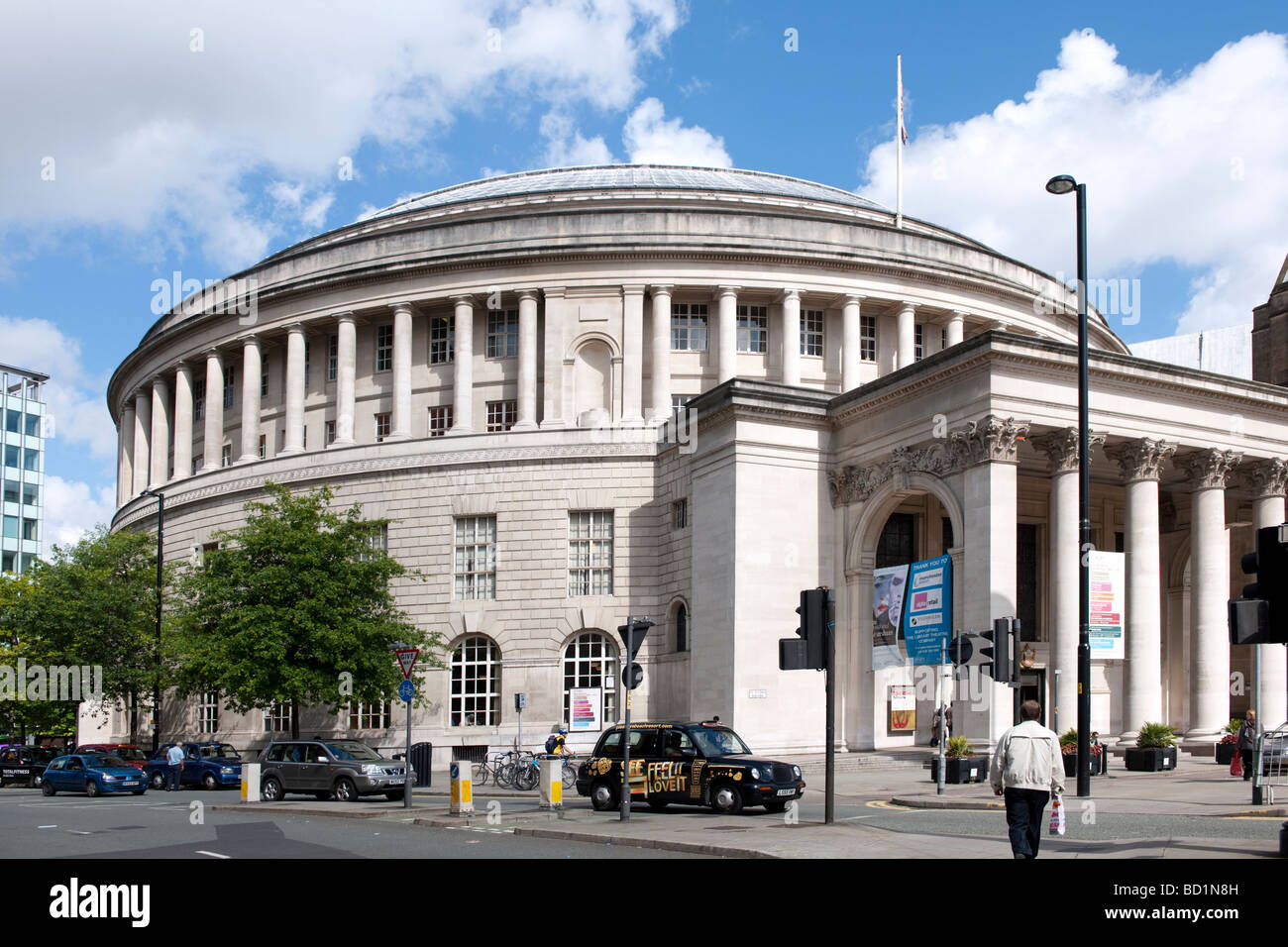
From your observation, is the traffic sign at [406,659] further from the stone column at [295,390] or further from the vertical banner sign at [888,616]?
the stone column at [295,390]

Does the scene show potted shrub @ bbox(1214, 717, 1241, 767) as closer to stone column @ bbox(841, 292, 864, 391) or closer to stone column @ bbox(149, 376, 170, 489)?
stone column @ bbox(841, 292, 864, 391)

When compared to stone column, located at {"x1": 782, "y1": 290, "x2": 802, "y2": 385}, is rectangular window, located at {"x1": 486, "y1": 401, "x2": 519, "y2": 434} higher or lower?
lower

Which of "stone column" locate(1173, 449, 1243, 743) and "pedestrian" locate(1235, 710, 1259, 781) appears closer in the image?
"pedestrian" locate(1235, 710, 1259, 781)

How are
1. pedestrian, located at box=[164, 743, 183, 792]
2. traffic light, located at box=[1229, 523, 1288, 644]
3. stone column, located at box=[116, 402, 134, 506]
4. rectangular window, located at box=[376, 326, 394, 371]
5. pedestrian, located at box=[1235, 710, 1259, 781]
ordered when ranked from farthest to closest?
stone column, located at box=[116, 402, 134, 506]
rectangular window, located at box=[376, 326, 394, 371]
pedestrian, located at box=[164, 743, 183, 792]
pedestrian, located at box=[1235, 710, 1259, 781]
traffic light, located at box=[1229, 523, 1288, 644]

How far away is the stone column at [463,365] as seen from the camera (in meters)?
A: 50.3

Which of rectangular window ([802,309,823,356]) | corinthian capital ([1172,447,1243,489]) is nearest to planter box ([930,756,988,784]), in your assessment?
corinthian capital ([1172,447,1243,489])

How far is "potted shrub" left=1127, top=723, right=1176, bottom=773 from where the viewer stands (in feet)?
105

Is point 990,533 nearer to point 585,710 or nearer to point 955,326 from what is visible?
point 585,710

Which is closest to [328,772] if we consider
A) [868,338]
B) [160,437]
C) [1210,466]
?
[1210,466]

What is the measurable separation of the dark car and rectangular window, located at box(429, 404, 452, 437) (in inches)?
629

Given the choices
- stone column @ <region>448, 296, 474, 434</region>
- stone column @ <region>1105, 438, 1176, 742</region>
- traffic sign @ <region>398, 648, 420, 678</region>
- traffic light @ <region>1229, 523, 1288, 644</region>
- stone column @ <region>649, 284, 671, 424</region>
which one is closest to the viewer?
traffic light @ <region>1229, 523, 1288, 644</region>

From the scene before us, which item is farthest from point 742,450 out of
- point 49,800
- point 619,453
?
point 49,800

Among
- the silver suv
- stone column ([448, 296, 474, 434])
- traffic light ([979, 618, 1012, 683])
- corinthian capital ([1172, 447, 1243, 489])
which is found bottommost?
the silver suv
